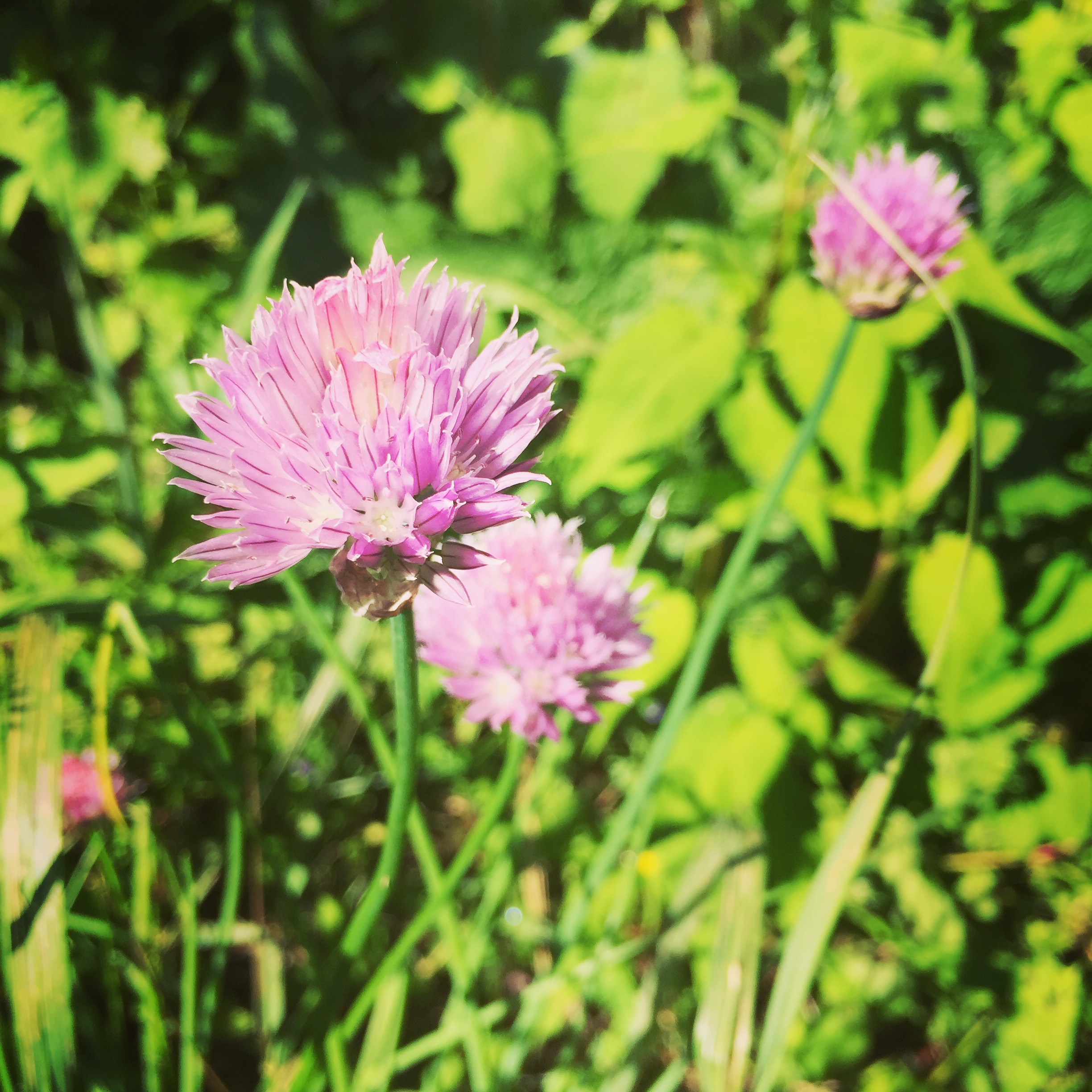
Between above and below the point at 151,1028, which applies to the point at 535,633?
above

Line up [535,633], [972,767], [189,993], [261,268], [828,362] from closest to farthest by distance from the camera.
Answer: [535,633], [189,993], [828,362], [972,767], [261,268]

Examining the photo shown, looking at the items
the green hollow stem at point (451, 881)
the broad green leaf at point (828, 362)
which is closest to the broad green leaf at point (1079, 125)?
the broad green leaf at point (828, 362)

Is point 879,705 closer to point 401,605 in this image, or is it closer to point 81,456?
point 401,605

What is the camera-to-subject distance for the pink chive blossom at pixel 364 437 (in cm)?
39

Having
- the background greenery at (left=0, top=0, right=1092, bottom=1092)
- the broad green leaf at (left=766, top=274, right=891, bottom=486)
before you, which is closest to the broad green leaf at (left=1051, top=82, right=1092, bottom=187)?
the background greenery at (left=0, top=0, right=1092, bottom=1092)

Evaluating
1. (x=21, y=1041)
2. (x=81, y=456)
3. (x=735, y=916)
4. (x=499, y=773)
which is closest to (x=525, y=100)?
(x=81, y=456)

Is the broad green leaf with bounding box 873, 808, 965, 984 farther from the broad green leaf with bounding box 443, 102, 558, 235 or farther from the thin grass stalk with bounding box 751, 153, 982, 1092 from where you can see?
the broad green leaf with bounding box 443, 102, 558, 235

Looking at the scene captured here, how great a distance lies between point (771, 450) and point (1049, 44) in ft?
1.54

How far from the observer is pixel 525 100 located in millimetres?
1144

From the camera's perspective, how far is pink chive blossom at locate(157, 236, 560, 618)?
15.2 inches

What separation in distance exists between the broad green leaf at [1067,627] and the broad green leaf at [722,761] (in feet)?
0.93

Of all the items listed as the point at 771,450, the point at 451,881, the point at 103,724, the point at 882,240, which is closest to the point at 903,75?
the point at 882,240

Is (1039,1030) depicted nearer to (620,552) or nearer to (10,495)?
(620,552)

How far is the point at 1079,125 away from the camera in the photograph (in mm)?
737
